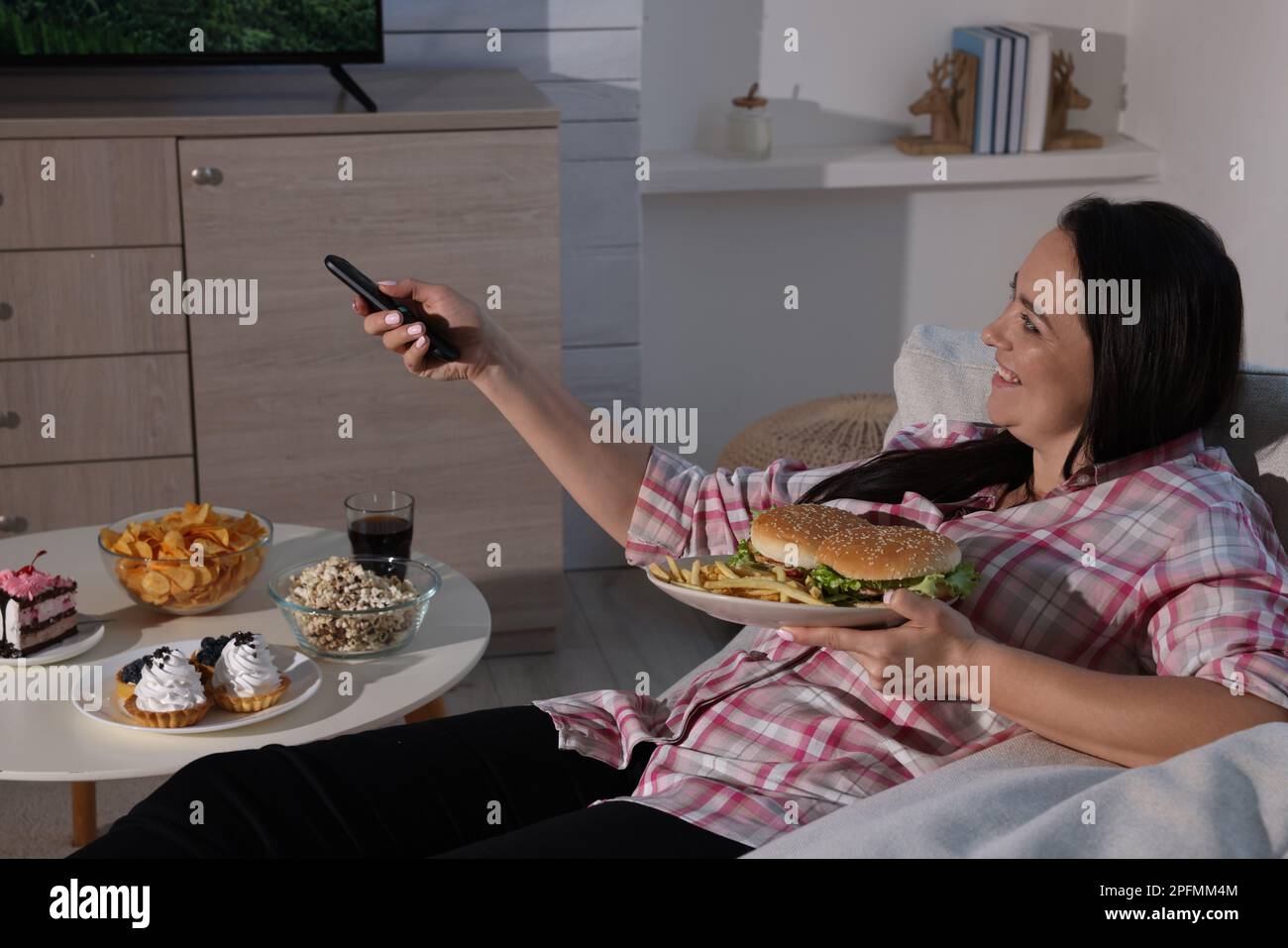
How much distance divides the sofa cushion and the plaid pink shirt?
73 millimetres

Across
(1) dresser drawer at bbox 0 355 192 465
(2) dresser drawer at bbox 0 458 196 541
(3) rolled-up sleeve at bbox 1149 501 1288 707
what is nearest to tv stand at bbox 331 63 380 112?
(1) dresser drawer at bbox 0 355 192 465

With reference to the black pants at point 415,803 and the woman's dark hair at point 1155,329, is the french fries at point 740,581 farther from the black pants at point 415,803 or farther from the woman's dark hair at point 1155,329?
the woman's dark hair at point 1155,329

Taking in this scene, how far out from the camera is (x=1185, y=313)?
1524mm

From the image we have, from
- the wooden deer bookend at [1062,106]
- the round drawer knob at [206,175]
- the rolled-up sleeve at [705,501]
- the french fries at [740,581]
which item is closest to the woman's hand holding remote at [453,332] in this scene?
the rolled-up sleeve at [705,501]

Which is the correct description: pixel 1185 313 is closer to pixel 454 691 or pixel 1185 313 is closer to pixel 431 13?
pixel 454 691

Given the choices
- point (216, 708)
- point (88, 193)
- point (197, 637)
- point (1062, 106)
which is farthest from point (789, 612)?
point (1062, 106)

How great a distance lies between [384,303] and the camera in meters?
1.75

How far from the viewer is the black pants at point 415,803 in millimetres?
1423

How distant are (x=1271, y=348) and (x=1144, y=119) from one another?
72 cm

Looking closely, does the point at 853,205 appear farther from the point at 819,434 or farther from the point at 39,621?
the point at 39,621

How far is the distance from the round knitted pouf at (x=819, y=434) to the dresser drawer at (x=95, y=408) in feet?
3.76

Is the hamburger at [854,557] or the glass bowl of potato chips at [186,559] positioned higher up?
the hamburger at [854,557]

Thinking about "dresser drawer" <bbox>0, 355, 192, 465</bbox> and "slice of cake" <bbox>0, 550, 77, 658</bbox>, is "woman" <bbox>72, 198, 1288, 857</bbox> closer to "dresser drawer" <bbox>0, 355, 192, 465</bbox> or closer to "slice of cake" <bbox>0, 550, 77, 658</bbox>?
"slice of cake" <bbox>0, 550, 77, 658</bbox>
